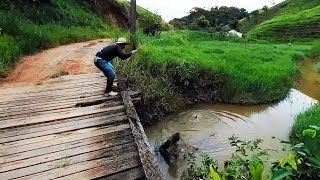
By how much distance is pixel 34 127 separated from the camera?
4.78 m

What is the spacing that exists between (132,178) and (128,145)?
0.74 m

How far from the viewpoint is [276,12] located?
6009 cm

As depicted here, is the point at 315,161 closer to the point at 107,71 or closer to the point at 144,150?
the point at 144,150

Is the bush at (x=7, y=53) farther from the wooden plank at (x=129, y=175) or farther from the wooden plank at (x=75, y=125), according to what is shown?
the wooden plank at (x=129, y=175)

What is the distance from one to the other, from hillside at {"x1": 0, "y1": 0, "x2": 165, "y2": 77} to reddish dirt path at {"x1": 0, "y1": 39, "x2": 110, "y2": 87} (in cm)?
32

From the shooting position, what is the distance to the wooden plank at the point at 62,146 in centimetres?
393

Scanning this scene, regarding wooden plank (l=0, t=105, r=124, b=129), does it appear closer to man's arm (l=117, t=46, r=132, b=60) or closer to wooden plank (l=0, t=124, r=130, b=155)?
wooden plank (l=0, t=124, r=130, b=155)

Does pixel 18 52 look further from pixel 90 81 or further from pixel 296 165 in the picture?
pixel 296 165

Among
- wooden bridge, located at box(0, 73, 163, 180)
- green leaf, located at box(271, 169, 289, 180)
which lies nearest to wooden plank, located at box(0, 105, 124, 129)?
wooden bridge, located at box(0, 73, 163, 180)

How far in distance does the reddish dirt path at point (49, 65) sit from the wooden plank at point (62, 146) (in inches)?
144

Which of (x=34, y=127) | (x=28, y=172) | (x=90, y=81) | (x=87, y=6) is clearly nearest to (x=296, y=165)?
(x=28, y=172)

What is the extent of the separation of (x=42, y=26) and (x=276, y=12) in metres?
54.7

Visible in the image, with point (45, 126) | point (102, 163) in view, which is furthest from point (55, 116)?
point (102, 163)

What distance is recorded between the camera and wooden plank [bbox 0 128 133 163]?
393 cm
